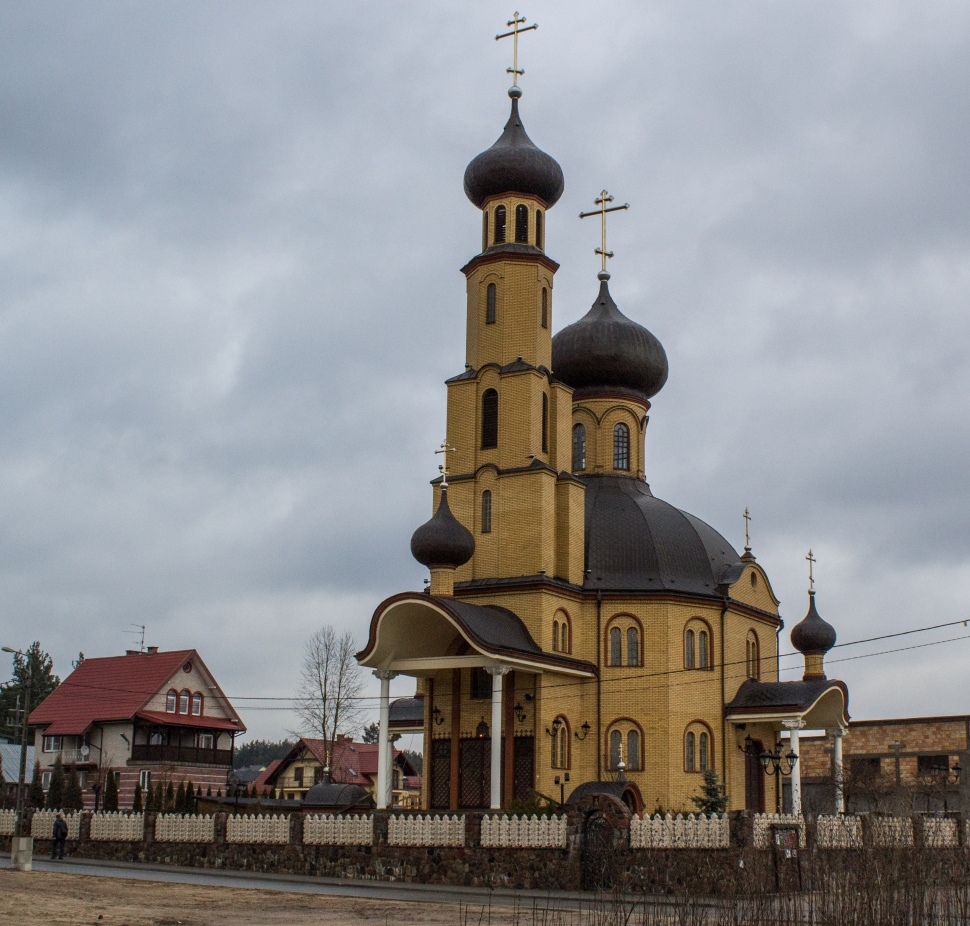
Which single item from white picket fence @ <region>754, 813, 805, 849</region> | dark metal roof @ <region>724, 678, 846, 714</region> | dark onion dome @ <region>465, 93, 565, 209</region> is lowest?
white picket fence @ <region>754, 813, 805, 849</region>

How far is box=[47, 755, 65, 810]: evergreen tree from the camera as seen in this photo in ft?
147

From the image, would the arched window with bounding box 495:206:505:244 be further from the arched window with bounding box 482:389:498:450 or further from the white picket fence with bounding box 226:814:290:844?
the white picket fence with bounding box 226:814:290:844

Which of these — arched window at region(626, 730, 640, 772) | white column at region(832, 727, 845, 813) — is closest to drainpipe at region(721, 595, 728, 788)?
arched window at region(626, 730, 640, 772)

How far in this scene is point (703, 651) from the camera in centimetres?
3488

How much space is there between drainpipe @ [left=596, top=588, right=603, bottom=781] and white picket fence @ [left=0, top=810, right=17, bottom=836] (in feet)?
47.6

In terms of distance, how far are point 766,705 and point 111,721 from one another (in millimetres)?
25905

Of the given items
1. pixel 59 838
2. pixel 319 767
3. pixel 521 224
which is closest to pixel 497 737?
pixel 59 838

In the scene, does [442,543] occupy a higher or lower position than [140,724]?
higher

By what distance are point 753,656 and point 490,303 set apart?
495 inches

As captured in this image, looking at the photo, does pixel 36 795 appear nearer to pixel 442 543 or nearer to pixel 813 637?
pixel 442 543

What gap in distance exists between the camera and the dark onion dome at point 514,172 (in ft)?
117

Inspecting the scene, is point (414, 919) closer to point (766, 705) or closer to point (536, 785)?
point (536, 785)

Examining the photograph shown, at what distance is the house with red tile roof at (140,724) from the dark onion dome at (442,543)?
20.7 meters

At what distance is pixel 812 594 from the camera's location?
38969 millimetres
